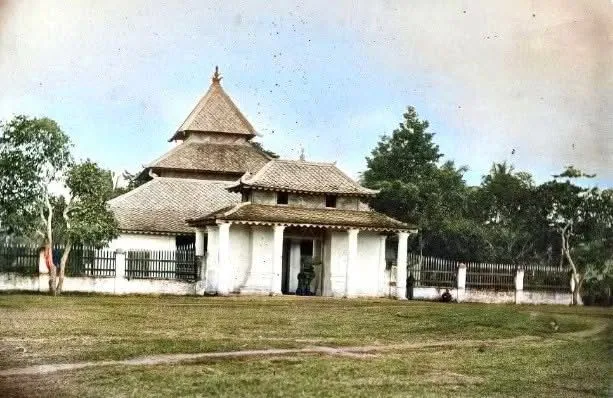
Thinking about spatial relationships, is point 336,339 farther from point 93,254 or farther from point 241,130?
point 241,130

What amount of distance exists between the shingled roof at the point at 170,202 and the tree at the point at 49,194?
14.3 ft

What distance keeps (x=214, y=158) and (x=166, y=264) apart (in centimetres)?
499

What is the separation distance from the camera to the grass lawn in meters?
9.08

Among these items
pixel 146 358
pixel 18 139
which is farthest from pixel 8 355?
pixel 18 139

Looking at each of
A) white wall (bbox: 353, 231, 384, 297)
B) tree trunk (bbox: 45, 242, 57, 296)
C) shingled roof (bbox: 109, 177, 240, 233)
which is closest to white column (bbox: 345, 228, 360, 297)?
white wall (bbox: 353, 231, 384, 297)

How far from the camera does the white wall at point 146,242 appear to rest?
2773 centimetres

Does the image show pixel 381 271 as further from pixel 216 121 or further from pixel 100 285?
pixel 100 285

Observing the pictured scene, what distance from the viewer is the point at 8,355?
35.1 ft

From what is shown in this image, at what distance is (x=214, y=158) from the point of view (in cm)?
2930

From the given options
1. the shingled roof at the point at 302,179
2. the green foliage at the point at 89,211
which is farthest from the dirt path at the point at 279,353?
the shingled roof at the point at 302,179

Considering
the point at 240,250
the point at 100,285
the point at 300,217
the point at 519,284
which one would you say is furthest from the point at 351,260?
the point at 100,285

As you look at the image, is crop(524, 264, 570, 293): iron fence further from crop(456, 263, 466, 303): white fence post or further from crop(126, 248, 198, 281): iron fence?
crop(126, 248, 198, 281): iron fence

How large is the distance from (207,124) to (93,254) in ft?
22.1

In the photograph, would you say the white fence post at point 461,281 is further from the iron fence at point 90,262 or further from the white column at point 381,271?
the iron fence at point 90,262
